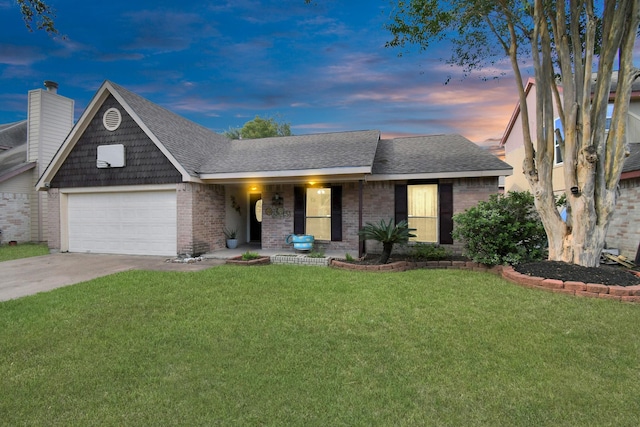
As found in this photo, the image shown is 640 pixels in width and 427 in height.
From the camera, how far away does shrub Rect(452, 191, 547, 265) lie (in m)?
7.52

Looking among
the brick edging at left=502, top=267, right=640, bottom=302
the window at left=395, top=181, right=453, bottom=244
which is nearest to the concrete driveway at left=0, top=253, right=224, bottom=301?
the window at left=395, top=181, right=453, bottom=244

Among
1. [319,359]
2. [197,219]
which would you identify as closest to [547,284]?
[319,359]

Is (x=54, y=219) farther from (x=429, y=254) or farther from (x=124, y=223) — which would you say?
(x=429, y=254)

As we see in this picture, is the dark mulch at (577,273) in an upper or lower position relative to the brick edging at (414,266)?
upper

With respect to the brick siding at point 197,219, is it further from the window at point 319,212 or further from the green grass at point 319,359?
the green grass at point 319,359

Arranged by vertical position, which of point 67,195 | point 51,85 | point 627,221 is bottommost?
point 627,221

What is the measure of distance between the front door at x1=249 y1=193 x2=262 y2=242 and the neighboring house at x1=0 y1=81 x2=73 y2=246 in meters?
10.1

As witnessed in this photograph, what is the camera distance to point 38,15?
17.7 ft

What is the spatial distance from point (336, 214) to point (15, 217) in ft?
47.7

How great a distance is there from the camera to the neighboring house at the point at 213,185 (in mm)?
10062

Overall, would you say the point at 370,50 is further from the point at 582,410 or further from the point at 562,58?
the point at 582,410

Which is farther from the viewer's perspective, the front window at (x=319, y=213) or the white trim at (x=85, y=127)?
the front window at (x=319, y=213)

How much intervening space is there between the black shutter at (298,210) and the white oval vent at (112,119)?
6370mm

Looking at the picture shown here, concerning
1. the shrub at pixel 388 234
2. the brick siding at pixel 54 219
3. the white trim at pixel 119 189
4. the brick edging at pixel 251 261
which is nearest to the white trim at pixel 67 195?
the white trim at pixel 119 189
